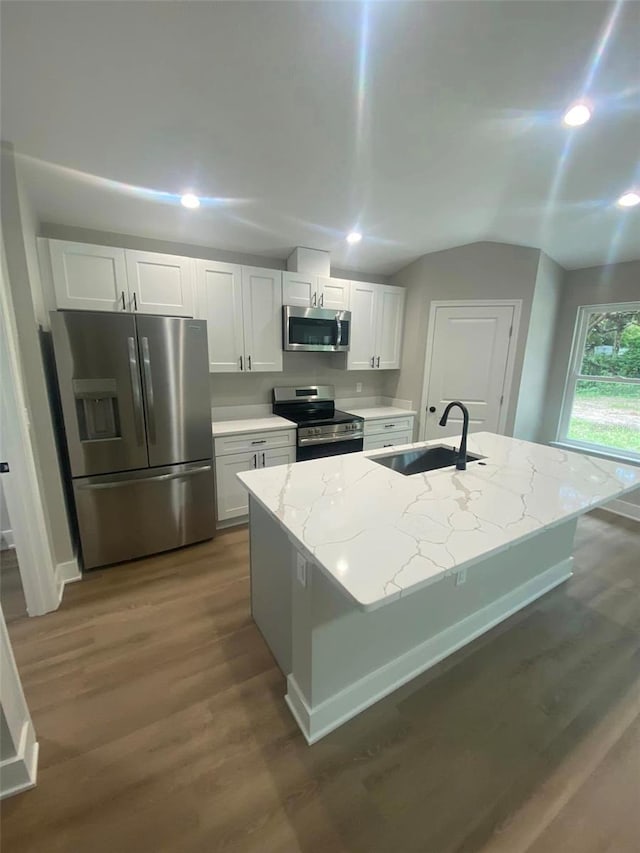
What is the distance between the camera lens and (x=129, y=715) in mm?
1496

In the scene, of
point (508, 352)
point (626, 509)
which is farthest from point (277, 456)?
point (626, 509)

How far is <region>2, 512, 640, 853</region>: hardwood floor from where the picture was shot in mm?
1135

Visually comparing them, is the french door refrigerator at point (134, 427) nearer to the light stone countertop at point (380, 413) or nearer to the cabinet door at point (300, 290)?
the cabinet door at point (300, 290)

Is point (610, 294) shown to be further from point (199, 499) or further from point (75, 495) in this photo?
point (75, 495)

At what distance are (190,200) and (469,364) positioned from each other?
298 centimetres

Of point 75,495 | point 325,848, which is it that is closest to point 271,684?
point 325,848

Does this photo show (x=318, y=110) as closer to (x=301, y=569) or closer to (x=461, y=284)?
(x=301, y=569)

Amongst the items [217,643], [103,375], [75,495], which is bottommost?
[217,643]

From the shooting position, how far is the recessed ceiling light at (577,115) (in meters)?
1.64

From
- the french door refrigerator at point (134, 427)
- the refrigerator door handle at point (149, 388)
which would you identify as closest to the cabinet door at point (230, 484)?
the french door refrigerator at point (134, 427)

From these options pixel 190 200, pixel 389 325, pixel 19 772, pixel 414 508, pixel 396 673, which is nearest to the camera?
pixel 19 772

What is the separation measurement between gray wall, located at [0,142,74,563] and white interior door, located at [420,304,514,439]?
342 cm

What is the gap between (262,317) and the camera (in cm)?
313

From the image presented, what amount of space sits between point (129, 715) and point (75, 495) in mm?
1403
